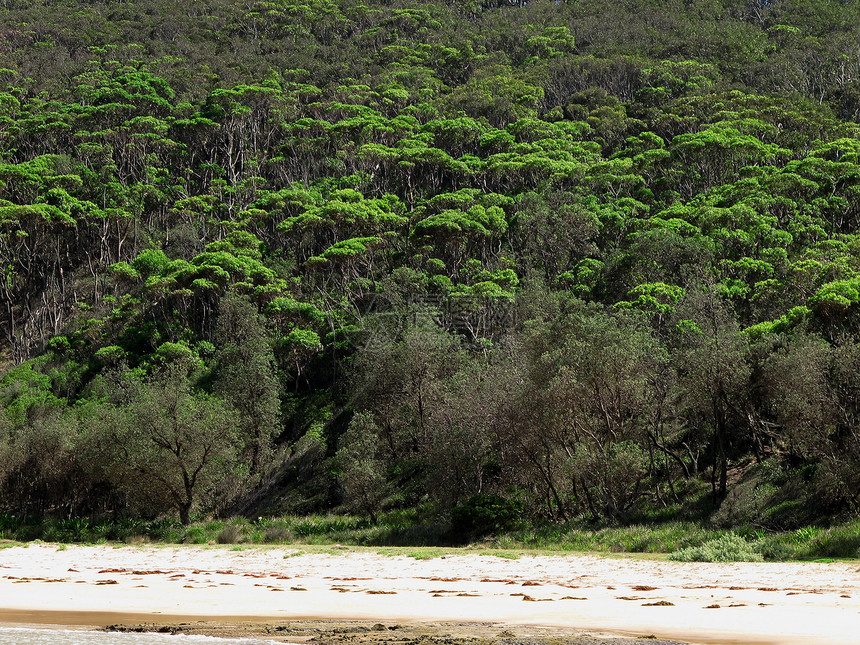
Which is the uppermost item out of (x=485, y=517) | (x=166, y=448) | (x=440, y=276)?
(x=440, y=276)

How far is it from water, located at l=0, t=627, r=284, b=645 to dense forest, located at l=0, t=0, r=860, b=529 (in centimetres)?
1745

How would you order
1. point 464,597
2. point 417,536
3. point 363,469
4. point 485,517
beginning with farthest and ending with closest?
point 363,469 → point 417,536 → point 485,517 → point 464,597

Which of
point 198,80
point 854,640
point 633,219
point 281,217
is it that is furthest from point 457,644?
point 198,80

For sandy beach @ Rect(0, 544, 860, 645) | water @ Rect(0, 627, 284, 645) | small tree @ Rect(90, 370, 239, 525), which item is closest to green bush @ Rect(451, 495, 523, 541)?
sandy beach @ Rect(0, 544, 860, 645)

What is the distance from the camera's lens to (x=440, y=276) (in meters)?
50.6

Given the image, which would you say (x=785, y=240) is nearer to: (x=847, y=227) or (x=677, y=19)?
(x=847, y=227)

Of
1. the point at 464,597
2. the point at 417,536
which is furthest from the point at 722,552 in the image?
the point at 417,536

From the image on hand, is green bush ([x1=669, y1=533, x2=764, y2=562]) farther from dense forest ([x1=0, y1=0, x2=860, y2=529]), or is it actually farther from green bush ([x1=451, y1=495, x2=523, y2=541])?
green bush ([x1=451, y1=495, x2=523, y2=541])

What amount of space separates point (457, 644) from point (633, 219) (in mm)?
48347

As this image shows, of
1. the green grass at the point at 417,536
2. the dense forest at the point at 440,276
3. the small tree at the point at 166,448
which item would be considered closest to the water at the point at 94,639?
the green grass at the point at 417,536

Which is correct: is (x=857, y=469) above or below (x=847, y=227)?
below

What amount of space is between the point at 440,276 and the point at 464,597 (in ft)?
117

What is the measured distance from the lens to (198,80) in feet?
285

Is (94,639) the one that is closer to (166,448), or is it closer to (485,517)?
(485,517)
